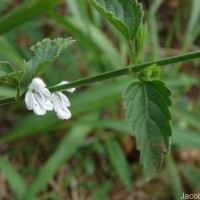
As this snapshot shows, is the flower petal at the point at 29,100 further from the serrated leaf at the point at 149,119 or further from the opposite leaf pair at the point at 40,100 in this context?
the serrated leaf at the point at 149,119

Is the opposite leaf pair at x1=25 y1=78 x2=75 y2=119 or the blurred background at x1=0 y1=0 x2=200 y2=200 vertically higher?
the opposite leaf pair at x1=25 y1=78 x2=75 y2=119

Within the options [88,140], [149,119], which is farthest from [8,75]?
[88,140]

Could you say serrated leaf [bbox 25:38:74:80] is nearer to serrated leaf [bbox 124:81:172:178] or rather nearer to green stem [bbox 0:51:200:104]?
green stem [bbox 0:51:200:104]

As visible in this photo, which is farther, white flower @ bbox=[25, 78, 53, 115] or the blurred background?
the blurred background

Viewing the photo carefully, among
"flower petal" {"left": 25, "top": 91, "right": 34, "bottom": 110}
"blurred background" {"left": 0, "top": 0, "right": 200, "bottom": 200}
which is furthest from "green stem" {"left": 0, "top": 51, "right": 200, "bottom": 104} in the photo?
"blurred background" {"left": 0, "top": 0, "right": 200, "bottom": 200}

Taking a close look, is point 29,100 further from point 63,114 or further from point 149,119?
point 149,119

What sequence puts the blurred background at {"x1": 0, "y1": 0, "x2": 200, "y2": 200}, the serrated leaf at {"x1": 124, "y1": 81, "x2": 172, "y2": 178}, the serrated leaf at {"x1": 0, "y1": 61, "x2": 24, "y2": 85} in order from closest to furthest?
the serrated leaf at {"x1": 0, "y1": 61, "x2": 24, "y2": 85}, the serrated leaf at {"x1": 124, "y1": 81, "x2": 172, "y2": 178}, the blurred background at {"x1": 0, "y1": 0, "x2": 200, "y2": 200}

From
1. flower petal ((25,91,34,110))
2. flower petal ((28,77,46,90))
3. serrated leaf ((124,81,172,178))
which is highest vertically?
flower petal ((28,77,46,90))

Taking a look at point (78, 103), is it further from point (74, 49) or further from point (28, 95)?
point (28, 95)
